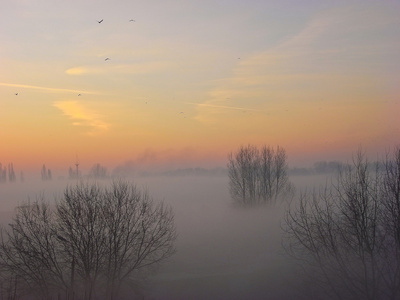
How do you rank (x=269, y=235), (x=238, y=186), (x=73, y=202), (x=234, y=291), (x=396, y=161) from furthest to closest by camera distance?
(x=238, y=186), (x=269, y=235), (x=234, y=291), (x=73, y=202), (x=396, y=161)

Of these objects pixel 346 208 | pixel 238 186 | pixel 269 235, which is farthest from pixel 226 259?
pixel 346 208

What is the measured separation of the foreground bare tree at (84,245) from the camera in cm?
2600

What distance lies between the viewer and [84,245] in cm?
2673

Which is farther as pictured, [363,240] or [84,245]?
[84,245]

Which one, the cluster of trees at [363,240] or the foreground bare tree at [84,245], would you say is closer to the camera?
the cluster of trees at [363,240]

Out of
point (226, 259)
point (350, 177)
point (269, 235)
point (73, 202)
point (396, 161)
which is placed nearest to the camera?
point (396, 161)

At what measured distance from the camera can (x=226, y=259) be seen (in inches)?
1891

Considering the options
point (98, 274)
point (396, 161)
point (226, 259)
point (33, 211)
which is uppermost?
point (396, 161)

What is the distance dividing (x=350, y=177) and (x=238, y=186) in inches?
1532

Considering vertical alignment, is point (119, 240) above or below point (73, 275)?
above

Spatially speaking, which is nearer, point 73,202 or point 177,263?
point 73,202

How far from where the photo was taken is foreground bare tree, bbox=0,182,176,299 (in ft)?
85.3

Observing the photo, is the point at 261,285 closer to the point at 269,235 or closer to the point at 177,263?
the point at 177,263

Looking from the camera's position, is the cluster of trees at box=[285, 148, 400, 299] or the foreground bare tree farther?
the foreground bare tree
